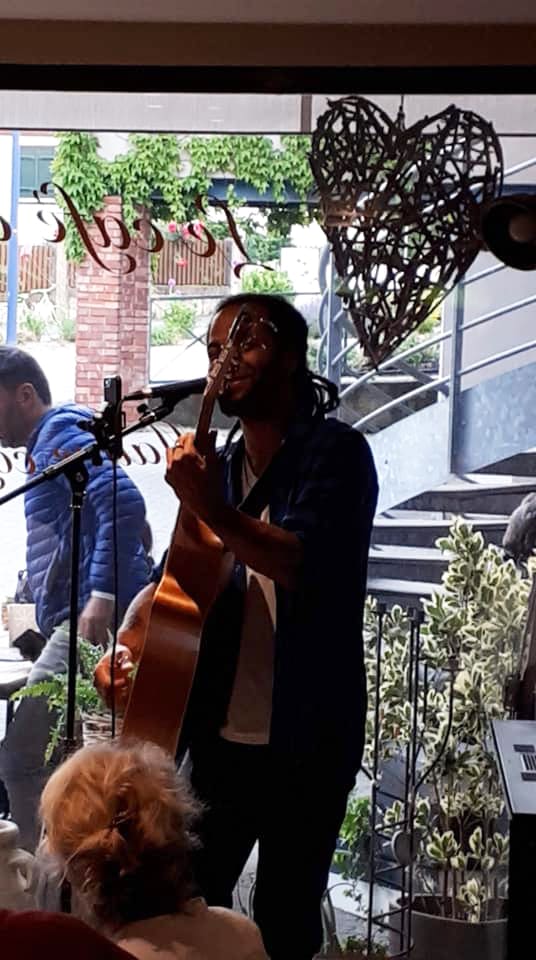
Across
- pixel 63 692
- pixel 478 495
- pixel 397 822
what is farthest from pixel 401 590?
pixel 63 692

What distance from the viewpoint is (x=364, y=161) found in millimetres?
3219

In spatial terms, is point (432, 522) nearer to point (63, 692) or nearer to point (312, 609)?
point (312, 609)

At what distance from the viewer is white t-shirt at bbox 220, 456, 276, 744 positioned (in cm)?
250

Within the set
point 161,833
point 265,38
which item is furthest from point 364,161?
point 161,833

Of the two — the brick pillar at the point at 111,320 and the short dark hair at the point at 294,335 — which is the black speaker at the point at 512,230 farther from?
the brick pillar at the point at 111,320

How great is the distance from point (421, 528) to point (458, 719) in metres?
0.48

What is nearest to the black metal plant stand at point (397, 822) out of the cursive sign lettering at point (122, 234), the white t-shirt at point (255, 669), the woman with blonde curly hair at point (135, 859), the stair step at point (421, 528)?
the stair step at point (421, 528)

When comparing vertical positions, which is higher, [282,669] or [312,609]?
[312,609]

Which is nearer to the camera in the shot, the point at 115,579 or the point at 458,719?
the point at 115,579

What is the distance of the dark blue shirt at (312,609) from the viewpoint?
2482mm

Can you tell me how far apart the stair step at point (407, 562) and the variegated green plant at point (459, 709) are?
0.04 m

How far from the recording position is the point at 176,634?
2.49 meters

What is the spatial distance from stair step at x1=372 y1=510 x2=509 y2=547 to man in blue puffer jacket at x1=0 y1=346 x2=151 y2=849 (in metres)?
0.60

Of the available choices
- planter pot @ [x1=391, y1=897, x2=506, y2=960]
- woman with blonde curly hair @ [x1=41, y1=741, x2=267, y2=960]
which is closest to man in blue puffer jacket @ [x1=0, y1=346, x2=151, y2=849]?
planter pot @ [x1=391, y1=897, x2=506, y2=960]
